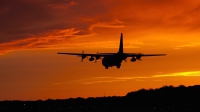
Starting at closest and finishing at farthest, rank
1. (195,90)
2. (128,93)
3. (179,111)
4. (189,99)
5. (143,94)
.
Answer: (179,111) < (189,99) < (195,90) < (143,94) < (128,93)

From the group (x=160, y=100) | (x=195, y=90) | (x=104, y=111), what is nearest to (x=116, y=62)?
(x=160, y=100)

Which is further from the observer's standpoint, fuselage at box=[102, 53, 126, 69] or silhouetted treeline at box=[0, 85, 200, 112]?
fuselage at box=[102, 53, 126, 69]

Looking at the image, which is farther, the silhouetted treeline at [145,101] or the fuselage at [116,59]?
the fuselage at [116,59]

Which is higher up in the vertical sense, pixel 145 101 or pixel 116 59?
pixel 116 59

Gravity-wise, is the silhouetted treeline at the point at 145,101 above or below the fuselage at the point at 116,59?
below

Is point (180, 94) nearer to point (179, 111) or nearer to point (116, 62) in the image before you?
point (116, 62)

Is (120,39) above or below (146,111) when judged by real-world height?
above

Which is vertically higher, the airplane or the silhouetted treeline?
the airplane

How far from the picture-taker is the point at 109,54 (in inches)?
6048

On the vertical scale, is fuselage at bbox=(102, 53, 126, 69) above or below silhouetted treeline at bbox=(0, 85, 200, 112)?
above

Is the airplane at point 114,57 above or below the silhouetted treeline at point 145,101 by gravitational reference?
above

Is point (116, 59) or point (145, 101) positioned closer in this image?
point (116, 59)

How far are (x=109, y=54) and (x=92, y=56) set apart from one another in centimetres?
893

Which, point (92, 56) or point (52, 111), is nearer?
point (52, 111)
